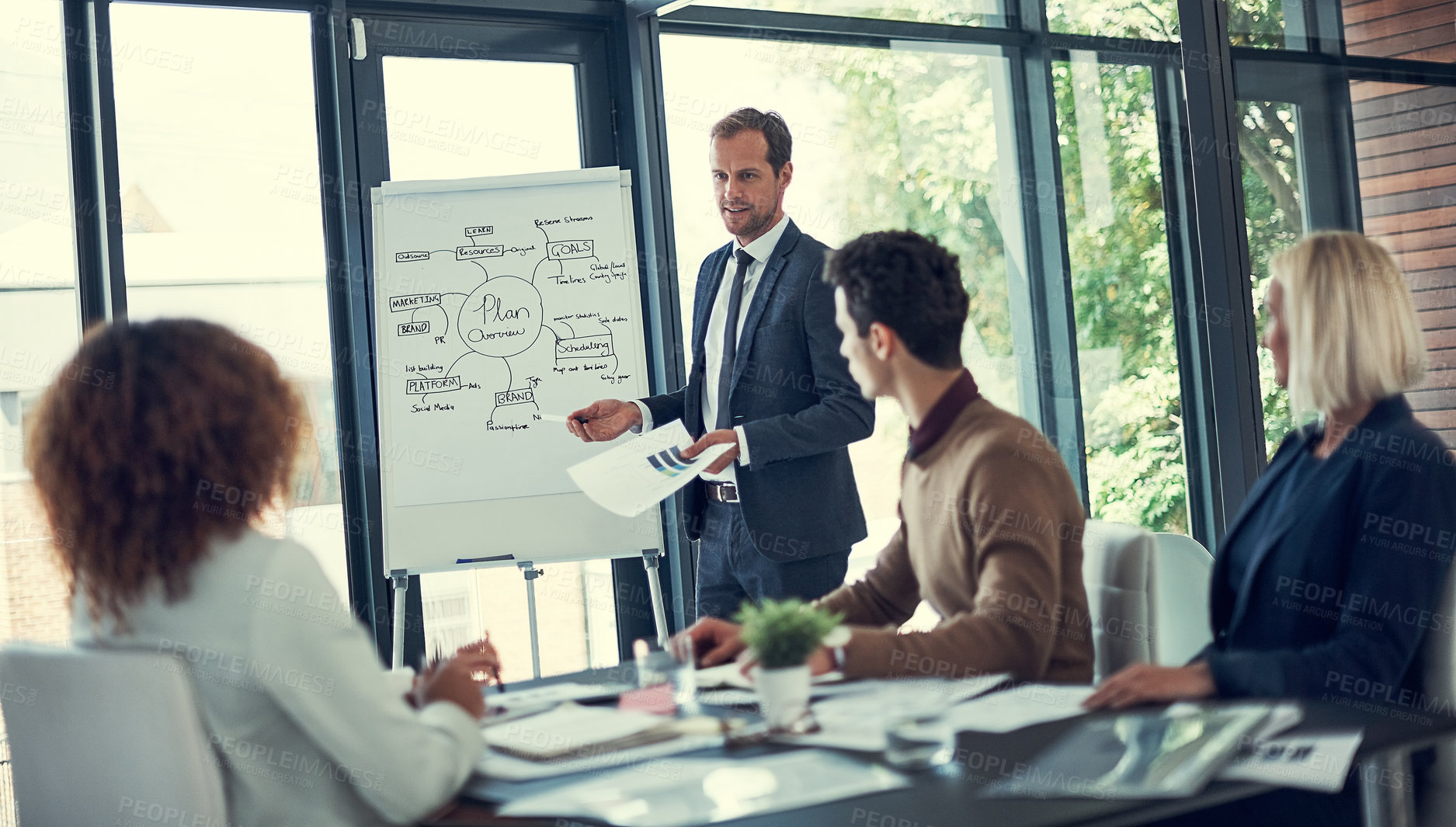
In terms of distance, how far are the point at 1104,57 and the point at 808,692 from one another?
2.50 meters

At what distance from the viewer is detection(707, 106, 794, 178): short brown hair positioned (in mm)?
2809

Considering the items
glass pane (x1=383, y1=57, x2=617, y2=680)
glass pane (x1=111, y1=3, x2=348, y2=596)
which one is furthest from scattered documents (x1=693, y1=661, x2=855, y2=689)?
glass pane (x1=383, y1=57, x2=617, y2=680)

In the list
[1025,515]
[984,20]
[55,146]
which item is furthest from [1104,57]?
[55,146]

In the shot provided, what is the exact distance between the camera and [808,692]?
4.82 ft

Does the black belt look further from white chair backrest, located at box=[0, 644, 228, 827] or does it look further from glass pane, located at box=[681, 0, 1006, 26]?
glass pane, located at box=[681, 0, 1006, 26]

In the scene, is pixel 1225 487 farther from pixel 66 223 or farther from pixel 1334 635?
pixel 66 223

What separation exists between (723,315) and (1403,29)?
1.74 meters

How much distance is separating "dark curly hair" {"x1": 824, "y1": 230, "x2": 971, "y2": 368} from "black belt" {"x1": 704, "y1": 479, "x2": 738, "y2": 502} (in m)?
0.94

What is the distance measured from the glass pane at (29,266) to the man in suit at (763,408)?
1582 mm

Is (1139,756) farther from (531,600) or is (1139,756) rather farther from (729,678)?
(531,600)

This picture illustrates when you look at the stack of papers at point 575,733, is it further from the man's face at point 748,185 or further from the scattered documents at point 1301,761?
the man's face at point 748,185

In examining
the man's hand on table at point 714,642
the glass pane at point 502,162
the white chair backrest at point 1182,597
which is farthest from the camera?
the glass pane at point 502,162

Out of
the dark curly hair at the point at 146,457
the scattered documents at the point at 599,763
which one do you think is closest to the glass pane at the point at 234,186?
the dark curly hair at the point at 146,457

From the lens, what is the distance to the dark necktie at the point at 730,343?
2.79m
